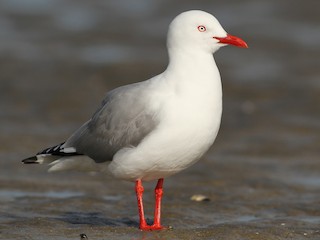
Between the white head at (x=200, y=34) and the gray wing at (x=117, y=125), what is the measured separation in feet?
1.59

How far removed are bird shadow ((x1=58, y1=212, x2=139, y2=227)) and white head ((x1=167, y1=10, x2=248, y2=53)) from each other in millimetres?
1668

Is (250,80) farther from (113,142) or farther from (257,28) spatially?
(113,142)

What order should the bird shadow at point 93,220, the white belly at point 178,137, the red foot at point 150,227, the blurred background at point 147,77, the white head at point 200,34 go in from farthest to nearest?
1. the blurred background at point 147,77
2. the bird shadow at point 93,220
3. the red foot at point 150,227
4. the white head at point 200,34
5. the white belly at point 178,137

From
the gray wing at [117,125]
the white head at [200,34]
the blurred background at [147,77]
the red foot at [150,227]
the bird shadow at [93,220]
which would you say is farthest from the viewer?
the blurred background at [147,77]

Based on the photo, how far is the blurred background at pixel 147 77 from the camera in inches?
337

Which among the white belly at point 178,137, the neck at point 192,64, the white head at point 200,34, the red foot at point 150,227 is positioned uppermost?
the white head at point 200,34

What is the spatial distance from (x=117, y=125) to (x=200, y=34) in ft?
3.29

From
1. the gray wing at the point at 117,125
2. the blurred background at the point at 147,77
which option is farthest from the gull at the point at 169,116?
the blurred background at the point at 147,77

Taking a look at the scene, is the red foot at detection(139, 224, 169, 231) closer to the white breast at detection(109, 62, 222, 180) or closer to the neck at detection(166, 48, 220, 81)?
the white breast at detection(109, 62, 222, 180)

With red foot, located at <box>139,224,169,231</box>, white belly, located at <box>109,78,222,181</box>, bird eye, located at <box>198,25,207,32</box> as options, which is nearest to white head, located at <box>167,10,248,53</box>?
bird eye, located at <box>198,25,207,32</box>

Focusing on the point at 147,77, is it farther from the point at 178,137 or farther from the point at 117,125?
the point at 178,137

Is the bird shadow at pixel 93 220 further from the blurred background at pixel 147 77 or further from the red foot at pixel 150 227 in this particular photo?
the red foot at pixel 150 227

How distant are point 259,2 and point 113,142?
1057 cm

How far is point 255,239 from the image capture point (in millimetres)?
6887
